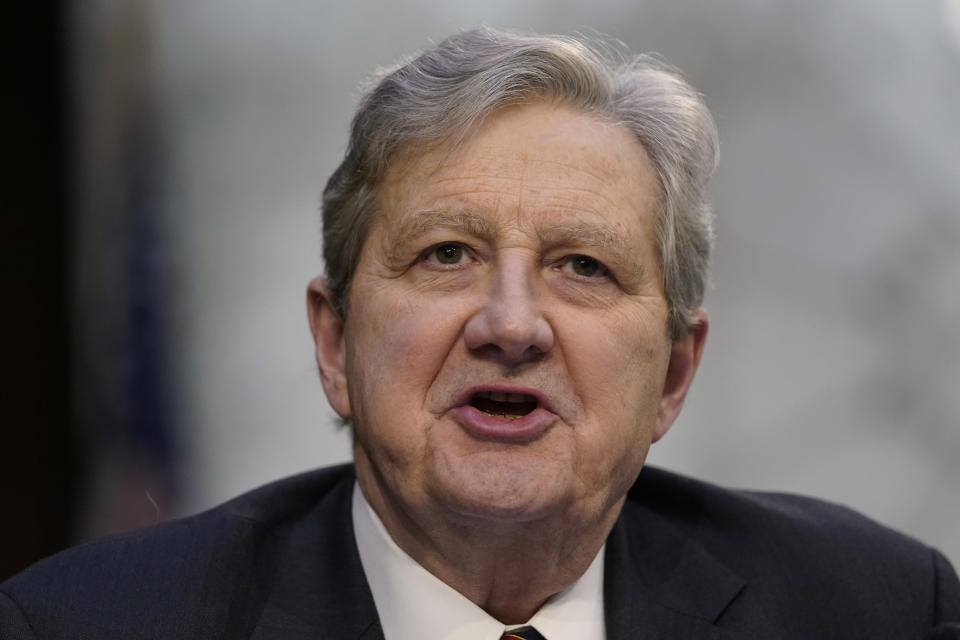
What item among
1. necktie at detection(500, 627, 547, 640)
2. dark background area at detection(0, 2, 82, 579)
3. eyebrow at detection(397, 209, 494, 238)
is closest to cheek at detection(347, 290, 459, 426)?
eyebrow at detection(397, 209, 494, 238)

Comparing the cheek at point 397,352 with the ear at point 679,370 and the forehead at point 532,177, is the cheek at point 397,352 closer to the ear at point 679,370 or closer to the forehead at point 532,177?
the forehead at point 532,177

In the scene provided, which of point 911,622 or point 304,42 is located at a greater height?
point 304,42

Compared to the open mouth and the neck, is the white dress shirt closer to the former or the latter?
the neck

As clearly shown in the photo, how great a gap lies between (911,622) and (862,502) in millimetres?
1846

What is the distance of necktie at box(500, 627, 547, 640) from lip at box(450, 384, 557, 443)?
0.39 m

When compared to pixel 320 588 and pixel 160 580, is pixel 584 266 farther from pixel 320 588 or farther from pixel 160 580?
pixel 160 580

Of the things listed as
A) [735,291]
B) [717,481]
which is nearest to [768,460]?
[717,481]

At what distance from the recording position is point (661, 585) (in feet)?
7.34

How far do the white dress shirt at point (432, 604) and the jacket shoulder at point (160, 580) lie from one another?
0.63ft

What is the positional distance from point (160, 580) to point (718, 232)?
260cm

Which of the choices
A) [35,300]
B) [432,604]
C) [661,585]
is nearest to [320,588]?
[432,604]

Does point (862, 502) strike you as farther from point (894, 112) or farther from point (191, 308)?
point (191, 308)

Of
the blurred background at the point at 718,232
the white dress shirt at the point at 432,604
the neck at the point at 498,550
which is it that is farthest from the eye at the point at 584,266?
the blurred background at the point at 718,232

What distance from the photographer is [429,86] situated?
2.04m
